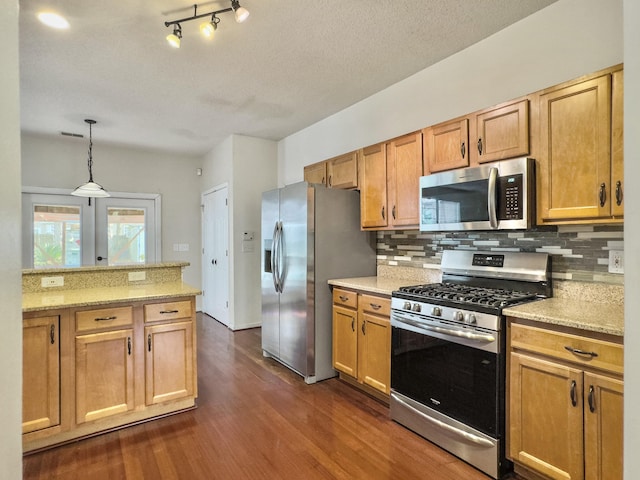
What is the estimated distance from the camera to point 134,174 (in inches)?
223

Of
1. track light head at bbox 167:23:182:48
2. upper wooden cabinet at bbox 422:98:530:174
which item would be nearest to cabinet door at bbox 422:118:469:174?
upper wooden cabinet at bbox 422:98:530:174

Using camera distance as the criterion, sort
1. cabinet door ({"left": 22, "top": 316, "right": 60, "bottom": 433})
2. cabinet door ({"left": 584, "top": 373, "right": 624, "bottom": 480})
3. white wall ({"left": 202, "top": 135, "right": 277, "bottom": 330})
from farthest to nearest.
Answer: white wall ({"left": 202, "top": 135, "right": 277, "bottom": 330})
cabinet door ({"left": 22, "top": 316, "right": 60, "bottom": 433})
cabinet door ({"left": 584, "top": 373, "right": 624, "bottom": 480})

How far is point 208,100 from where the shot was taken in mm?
3654

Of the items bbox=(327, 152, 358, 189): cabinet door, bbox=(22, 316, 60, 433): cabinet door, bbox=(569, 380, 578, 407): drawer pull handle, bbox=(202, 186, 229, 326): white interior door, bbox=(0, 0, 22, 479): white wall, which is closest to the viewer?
bbox=(0, 0, 22, 479): white wall

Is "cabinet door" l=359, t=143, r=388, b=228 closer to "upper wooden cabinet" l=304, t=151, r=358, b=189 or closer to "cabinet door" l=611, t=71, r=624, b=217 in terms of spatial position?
"upper wooden cabinet" l=304, t=151, r=358, b=189

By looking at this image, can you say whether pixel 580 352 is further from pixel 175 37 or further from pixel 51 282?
pixel 51 282

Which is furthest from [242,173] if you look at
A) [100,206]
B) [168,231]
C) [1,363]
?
[1,363]

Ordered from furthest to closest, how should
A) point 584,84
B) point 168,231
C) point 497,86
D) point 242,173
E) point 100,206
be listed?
point 168,231, point 100,206, point 242,173, point 497,86, point 584,84

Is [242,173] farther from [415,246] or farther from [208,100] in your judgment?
[415,246]

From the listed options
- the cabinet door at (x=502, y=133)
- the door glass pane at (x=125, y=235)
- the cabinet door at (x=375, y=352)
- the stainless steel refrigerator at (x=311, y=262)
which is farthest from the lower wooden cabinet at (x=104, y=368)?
the door glass pane at (x=125, y=235)

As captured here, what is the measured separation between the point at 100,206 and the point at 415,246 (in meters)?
4.82

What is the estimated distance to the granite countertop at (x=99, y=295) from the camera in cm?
217

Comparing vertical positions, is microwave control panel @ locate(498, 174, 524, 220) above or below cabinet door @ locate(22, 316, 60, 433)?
above

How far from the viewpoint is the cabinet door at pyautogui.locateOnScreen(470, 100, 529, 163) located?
2086mm
